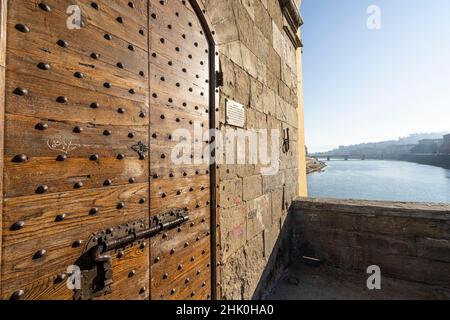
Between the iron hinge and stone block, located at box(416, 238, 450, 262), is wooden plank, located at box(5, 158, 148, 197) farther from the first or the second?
stone block, located at box(416, 238, 450, 262)

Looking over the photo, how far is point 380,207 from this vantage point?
3.15m

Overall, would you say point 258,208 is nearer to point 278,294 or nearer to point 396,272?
point 278,294

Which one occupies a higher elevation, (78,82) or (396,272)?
(78,82)

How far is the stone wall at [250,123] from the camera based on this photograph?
2127mm

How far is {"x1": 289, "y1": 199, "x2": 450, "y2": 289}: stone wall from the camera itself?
285cm

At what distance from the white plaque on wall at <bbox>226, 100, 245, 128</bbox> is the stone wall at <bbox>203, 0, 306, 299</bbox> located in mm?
63

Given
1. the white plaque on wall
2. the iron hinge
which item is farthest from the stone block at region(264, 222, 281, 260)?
the iron hinge

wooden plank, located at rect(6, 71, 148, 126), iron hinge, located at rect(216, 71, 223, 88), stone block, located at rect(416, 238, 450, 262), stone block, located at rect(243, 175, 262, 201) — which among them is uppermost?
iron hinge, located at rect(216, 71, 223, 88)

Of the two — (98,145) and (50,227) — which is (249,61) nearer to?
(98,145)

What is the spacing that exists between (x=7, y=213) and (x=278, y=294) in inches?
120

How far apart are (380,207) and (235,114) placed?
8.26 feet

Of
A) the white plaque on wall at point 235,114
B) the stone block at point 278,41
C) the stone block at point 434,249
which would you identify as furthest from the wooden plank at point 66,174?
the stone block at point 434,249
